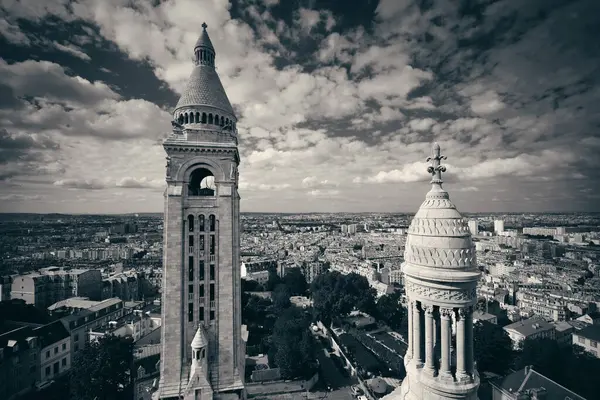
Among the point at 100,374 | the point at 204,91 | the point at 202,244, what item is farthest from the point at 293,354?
the point at 204,91

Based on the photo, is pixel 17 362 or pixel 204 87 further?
pixel 17 362

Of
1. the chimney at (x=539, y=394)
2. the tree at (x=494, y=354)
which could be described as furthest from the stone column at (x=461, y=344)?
the tree at (x=494, y=354)

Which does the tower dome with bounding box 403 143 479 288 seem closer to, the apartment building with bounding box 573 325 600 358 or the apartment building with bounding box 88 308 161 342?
the apartment building with bounding box 88 308 161 342

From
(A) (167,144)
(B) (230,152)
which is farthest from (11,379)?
(B) (230,152)

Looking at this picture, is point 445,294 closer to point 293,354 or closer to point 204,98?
point 204,98

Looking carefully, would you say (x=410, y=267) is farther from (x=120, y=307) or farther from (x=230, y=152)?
(x=120, y=307)

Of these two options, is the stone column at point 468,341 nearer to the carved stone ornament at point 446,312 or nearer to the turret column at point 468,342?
the turret column at point 468,342

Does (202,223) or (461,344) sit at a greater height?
(202,223)
